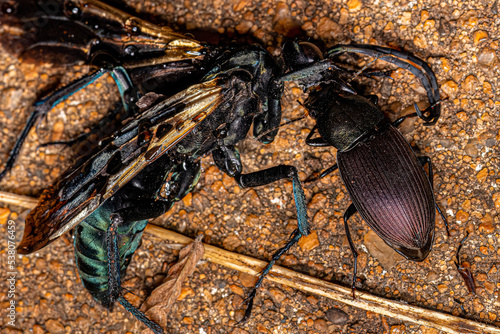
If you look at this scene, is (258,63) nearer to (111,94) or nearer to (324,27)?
(324,27)

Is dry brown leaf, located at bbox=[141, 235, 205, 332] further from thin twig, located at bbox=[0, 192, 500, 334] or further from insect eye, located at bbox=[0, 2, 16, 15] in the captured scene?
insect eye, located at bbox=[0, 2, 16, 15]

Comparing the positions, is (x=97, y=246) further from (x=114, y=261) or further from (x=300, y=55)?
(x=300, y=55)

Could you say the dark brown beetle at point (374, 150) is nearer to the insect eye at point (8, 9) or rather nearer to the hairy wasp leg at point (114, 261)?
the hairy wasp leg at point (114, 261)

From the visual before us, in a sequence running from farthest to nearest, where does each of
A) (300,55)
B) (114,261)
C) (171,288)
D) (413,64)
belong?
(171,288), (413,64), (300,55), (114,261)

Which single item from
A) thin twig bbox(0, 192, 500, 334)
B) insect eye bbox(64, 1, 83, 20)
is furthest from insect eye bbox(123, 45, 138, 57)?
thin twig bbox(0, 192, 500, 334)

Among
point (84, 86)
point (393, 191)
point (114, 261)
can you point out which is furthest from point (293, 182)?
point (84, 86)


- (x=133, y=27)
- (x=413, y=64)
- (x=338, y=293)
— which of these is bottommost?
(x=338, y=293)
